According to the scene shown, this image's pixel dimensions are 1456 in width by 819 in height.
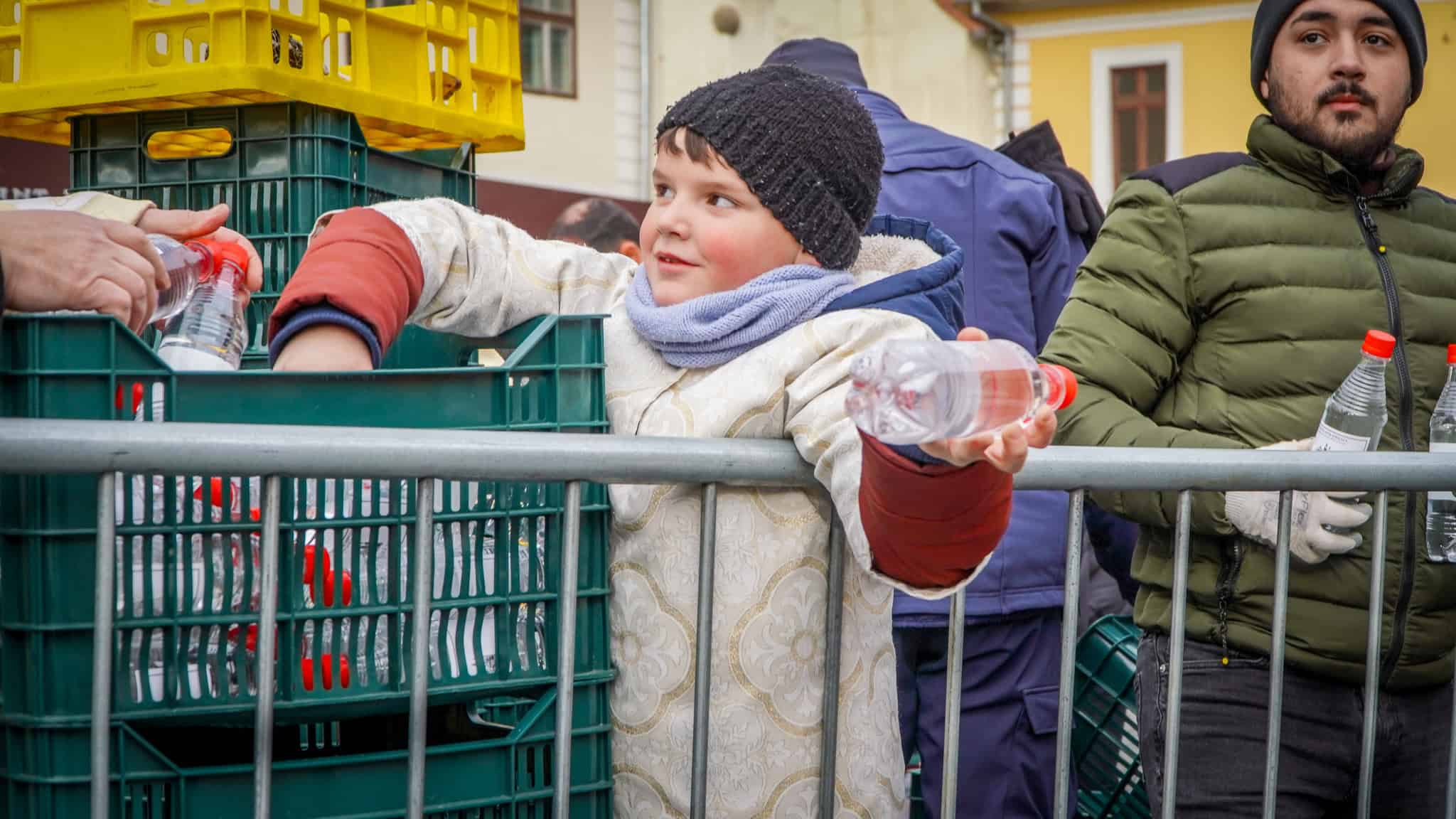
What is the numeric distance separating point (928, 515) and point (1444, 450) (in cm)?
136

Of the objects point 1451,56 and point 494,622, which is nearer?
point 494,622

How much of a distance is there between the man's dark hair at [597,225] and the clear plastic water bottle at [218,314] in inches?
161

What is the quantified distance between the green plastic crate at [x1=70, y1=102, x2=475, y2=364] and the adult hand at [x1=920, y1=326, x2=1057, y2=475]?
133 cm

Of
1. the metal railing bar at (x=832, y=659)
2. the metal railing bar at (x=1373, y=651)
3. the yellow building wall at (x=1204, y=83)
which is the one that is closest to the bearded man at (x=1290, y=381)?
the metal railing bar at (x=1373, y=651)

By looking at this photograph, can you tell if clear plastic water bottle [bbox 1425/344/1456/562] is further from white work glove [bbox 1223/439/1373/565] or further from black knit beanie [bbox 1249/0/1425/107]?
black knit beanie [bbox 1249/0/1425/107]

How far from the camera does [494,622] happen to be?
6.31 feet

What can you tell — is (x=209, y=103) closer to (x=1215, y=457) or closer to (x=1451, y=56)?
(x=1215, y=457)

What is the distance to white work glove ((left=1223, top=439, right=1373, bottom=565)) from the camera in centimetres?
266

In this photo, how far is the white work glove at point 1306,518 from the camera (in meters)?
2.66

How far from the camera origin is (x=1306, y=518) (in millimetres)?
2707

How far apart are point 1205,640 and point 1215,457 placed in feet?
2.09

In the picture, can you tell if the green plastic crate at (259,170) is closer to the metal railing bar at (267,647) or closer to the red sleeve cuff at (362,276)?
the red sleeve cuff at (362,276)

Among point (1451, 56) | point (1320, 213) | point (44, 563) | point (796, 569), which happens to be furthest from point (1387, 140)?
point (1451, 56)

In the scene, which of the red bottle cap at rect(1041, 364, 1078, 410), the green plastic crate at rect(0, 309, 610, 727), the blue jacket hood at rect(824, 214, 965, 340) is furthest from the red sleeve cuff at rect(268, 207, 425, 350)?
the red bottle cap at rect(1041, 364, 1078, 410)
